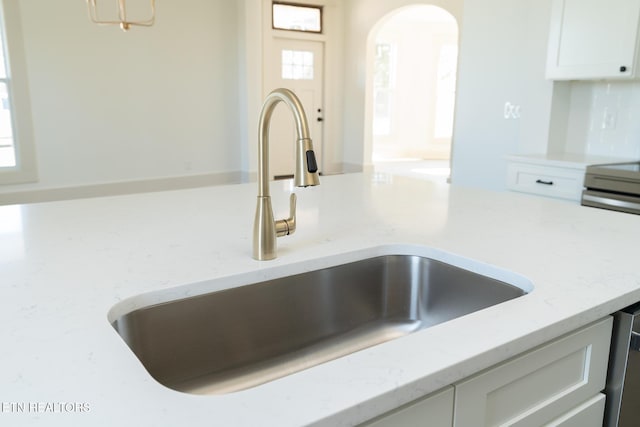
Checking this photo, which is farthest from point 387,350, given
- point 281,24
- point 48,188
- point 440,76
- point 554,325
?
point 440,76

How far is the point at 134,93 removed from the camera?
6.50m

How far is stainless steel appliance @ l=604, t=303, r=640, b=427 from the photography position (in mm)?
1021

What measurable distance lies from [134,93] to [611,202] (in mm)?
5496

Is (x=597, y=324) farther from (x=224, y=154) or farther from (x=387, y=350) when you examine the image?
(x=224, y=154)

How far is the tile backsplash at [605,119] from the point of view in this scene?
3.73 m

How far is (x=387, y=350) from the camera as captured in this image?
764 mm

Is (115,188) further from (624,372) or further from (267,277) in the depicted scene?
(624,372)

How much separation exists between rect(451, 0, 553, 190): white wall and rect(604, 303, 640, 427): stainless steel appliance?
133 inches

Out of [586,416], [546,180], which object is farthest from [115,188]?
[586,416]

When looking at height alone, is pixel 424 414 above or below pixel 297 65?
below

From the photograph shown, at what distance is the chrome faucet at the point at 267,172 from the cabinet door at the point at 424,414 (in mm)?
425

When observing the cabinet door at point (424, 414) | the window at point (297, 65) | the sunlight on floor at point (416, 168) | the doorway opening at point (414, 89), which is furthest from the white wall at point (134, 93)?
the cabinet door at point (424, 414)

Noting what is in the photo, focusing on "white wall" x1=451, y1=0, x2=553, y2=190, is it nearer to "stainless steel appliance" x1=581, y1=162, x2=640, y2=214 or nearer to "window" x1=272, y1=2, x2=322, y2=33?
"stainless steel appliance" x1=581, y1=162, x2=640, y2=214

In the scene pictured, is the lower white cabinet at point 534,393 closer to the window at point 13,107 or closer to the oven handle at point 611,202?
the oven handle at point 611,202
